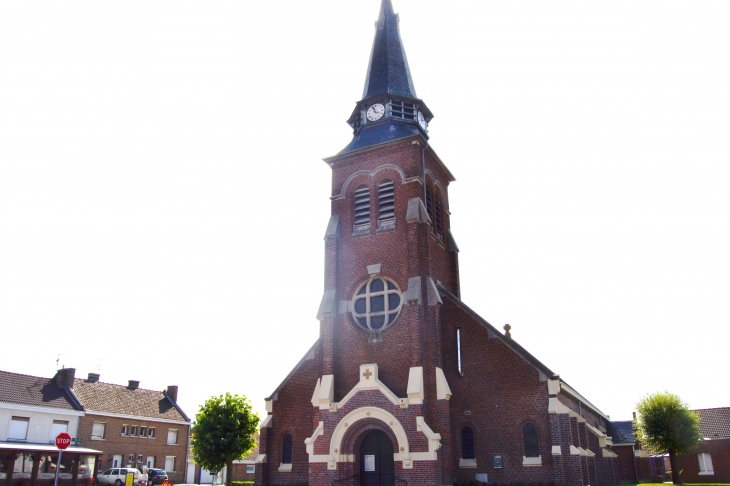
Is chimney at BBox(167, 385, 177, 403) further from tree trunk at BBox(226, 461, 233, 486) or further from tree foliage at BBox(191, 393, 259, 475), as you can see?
tree trunk at BBox(226, 461, 233, 486)

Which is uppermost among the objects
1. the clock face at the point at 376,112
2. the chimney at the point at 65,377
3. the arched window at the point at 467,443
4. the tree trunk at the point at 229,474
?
the clock face at the point at 376,112

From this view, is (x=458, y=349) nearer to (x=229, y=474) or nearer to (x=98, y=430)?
(x=229, y=474)

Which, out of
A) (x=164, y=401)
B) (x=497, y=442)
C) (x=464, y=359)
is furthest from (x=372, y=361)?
(x=164, y=401)

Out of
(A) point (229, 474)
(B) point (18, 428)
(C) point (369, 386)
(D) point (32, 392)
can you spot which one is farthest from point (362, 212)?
(D) point (32, 392)

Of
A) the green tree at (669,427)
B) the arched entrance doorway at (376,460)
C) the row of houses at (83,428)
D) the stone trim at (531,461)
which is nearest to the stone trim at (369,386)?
the arched entrance doorway at (376,460)

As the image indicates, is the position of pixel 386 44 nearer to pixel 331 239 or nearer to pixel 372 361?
pixel 331 239

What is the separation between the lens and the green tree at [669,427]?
38531 millimetres

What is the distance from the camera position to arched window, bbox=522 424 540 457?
2177 centimetres

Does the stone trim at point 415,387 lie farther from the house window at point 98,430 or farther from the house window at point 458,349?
the house window at point 98,430

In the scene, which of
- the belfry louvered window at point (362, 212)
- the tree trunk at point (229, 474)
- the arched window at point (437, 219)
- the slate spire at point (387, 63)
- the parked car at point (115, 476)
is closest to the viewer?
the belfry louvered window at point (362, 212)

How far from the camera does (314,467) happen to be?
75.0 ft

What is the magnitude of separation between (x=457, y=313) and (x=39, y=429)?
31.7 m

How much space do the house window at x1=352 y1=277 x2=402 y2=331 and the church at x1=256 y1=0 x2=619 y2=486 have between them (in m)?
0.05

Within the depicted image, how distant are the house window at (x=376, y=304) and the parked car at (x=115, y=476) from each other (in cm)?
2300
